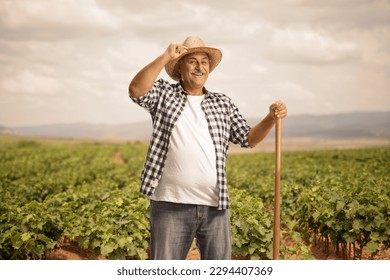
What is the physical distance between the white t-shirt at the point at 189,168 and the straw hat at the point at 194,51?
1.36 feet

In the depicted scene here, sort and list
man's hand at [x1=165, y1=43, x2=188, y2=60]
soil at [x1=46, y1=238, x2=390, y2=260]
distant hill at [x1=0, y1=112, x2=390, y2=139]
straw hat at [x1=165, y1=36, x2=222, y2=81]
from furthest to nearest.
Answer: distant hill at [x1=0, y1=112, x2=390, y2=139], soil at [x1=46, y1=238, x2=390, y2=260], straw hat at [x1=165, y1=36, x2=222, y2=81], man's hand at [x1=165, y1=43, x2=188, y2=60]

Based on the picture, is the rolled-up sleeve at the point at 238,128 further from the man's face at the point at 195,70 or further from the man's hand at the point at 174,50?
the man's hand at the point at 174,50

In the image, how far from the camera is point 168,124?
10.3 feet

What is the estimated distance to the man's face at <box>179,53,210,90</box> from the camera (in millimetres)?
3221

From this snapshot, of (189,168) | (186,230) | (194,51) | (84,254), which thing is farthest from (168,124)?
(84,254)

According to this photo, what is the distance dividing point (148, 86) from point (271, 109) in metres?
0.92

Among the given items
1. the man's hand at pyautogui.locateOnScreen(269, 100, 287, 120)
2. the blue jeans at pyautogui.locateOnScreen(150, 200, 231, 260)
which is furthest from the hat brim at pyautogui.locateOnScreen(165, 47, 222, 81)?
the blue jeans at pyautogui.locateOnScreen(150, 200, 231, 260)

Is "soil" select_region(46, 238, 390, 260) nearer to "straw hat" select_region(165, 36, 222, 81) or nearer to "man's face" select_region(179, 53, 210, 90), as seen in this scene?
"straw hat" select_region(165, 36, 222, 81)

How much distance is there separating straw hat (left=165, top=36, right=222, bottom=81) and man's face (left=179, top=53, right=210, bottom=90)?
4 cm

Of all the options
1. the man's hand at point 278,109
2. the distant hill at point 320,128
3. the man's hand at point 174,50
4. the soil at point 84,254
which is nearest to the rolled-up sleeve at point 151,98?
the man's hand at point 174,50
